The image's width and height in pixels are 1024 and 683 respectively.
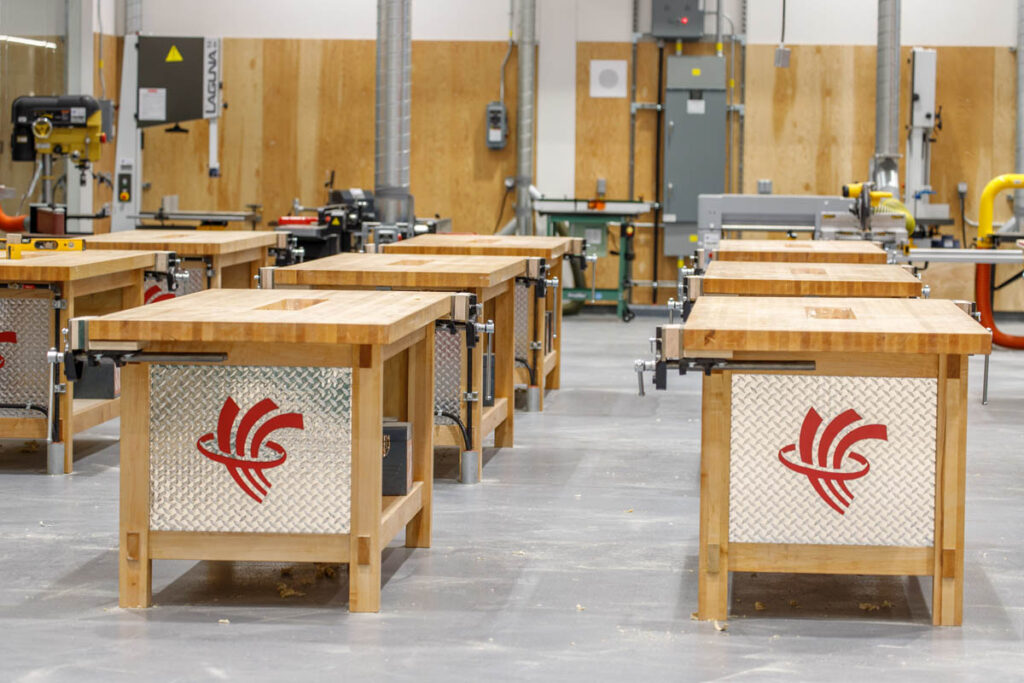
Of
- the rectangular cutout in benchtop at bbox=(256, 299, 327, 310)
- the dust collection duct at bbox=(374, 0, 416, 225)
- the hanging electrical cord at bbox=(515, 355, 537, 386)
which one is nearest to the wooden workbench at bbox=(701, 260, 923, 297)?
the rectangular cutout in benchtop at bbox=(256, 299, 327, 310)

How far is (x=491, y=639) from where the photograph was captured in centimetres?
328

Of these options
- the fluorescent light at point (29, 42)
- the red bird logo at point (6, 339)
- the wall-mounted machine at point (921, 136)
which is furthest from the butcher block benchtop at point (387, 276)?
the wall-mounted machine at point (921, 136)

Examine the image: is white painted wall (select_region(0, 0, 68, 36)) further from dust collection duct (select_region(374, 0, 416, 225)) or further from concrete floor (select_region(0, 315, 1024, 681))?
concrete floor (select_region(0, 315, 1024, 681))

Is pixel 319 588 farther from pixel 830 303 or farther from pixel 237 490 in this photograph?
pixel 830 303

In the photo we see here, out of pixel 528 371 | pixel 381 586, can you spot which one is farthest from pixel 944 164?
pixel 381 586

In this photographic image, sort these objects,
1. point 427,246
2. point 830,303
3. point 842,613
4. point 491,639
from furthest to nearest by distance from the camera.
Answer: point 427,246, point 830,303, point 842,613, point 491,639

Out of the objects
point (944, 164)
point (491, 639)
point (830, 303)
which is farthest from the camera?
point (944, 164)

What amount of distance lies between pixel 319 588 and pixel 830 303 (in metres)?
1.59

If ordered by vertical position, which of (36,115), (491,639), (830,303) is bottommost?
(491,639)

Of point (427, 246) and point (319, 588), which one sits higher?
point (427, 246)

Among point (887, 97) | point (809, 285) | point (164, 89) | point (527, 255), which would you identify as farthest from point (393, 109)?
point (809, 285)

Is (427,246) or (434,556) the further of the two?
(427,246)

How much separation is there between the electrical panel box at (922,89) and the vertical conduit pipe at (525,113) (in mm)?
3111

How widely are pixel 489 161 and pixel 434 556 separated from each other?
867 centimetres
